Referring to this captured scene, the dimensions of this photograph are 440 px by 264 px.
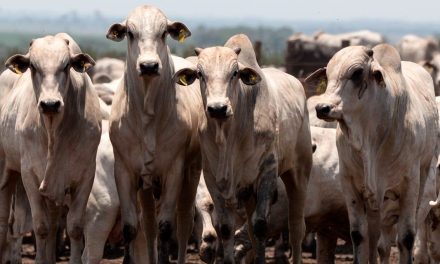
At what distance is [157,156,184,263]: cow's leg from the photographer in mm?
13039

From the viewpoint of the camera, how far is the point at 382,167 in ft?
44.2

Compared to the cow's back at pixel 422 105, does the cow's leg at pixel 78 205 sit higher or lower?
lower

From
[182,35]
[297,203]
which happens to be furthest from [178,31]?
[297,203]

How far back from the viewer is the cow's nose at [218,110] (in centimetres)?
1235

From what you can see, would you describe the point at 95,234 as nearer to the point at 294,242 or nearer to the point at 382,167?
the point at 294,242

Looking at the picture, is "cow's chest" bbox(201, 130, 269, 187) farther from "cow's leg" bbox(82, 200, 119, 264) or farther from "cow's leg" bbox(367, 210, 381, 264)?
"cow's leg" bbox(82, 200, 119, 264)

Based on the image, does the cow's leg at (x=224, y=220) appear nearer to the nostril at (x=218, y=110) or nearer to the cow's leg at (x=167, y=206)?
the cow's leg at (x=167, y=206)

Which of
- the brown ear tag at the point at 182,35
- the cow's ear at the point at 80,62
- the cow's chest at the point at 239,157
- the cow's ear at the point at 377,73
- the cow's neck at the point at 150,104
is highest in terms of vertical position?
the brown ear tag at the point at 182,35

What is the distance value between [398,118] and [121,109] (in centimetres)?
257

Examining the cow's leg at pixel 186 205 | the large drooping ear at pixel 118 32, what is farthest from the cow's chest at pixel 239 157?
the large drooping ear at pixel 118 32

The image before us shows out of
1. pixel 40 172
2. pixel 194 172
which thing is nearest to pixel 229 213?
pixel 194 172

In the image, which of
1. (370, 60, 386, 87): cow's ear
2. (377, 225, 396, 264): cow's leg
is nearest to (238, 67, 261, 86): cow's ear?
(370, 60, 386, 87): cow's ear

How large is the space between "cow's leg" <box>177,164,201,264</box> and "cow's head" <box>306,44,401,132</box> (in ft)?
5.13

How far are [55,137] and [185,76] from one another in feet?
4.19
